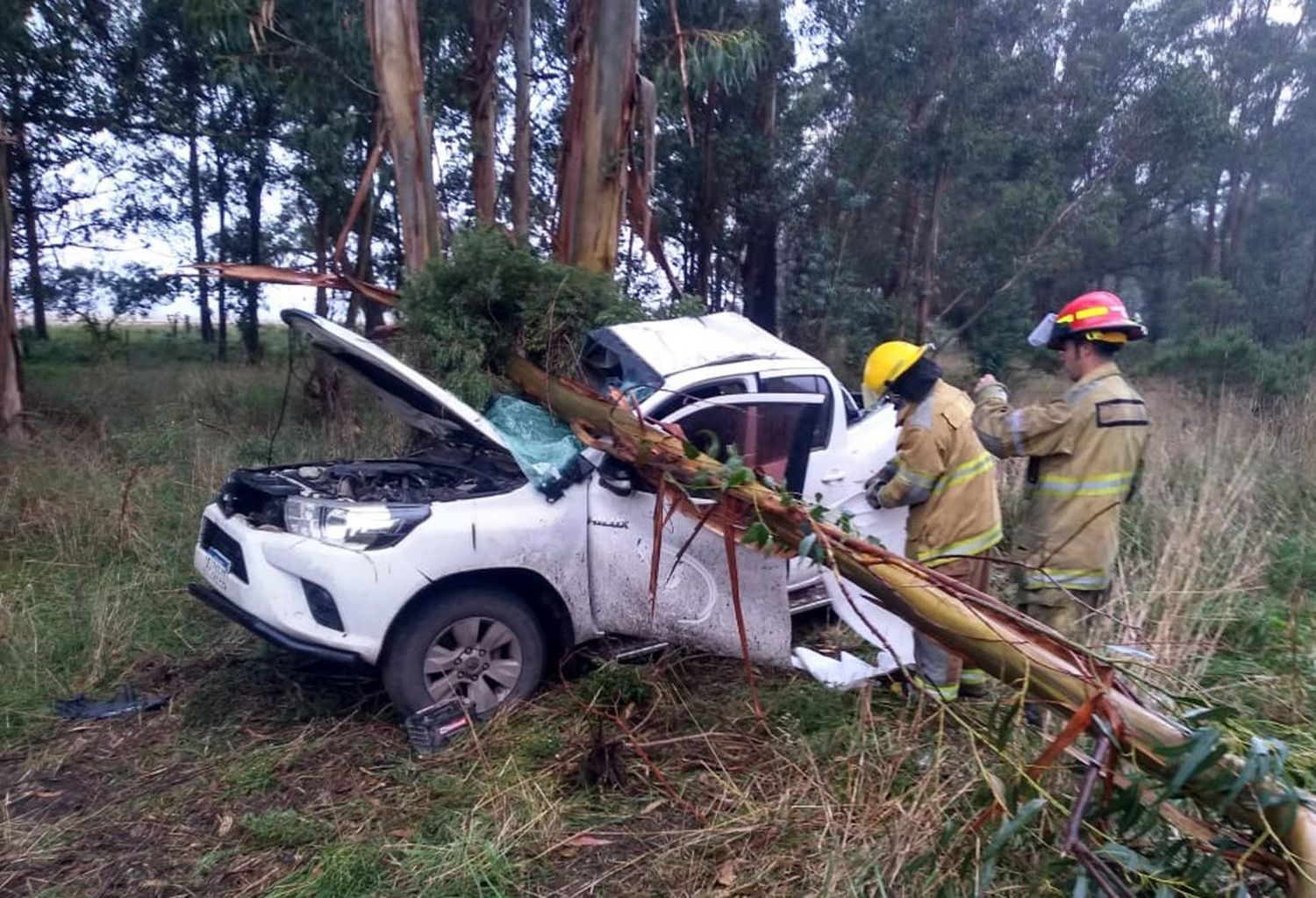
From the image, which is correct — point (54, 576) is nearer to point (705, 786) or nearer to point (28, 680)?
point (28, 680)

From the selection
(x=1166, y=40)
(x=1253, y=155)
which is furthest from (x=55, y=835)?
(x=1253, y=155)

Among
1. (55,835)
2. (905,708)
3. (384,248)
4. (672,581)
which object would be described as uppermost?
(384,248)

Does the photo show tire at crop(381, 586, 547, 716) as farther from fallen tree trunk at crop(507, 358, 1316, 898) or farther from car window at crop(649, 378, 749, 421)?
car window at crop(649, 378, 749, 421)

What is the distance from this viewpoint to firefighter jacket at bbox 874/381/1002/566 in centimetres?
439

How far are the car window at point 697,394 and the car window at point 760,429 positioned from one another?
5 centimetres

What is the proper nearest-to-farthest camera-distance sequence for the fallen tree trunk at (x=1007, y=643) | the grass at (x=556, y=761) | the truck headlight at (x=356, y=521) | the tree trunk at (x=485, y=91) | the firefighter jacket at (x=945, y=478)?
the fallen tree trunk at (x=1007, y=643) → the grass at (x=556, y=761) → the truck headlight at (x=356, y=521) → the firefighter jacket at (x=945, y=478) → the tree trunk at (x=485, y=91)

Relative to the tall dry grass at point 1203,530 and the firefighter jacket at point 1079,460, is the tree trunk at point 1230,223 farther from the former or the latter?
the firefighter jacket at point 1079,460

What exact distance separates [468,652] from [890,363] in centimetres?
218

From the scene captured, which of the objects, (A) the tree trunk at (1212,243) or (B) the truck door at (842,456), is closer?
(B) the truck door at (842,456)

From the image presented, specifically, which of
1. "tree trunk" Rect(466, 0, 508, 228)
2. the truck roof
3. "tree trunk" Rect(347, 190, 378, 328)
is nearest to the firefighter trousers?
the truck roof

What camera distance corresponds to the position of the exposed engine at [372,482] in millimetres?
4715

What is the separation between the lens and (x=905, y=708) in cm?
406

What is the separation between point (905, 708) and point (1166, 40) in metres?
22.1

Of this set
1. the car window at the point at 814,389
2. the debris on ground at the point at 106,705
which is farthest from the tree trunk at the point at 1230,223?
the debris on ground at the point at 106,705
